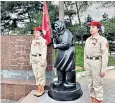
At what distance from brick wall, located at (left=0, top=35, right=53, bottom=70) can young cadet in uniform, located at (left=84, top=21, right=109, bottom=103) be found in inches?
51.4

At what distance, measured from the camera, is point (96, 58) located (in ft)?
12.6

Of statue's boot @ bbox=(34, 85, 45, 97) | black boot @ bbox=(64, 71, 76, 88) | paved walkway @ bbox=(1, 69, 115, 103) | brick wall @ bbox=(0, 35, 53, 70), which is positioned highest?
brick wall @ bbox=(0, 35, 53, 70)

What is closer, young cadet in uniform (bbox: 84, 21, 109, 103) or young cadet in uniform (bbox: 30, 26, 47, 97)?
young cadet in uniform (bbox: 84, 21, 109, 103)

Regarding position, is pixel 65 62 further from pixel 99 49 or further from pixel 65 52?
pixel 99 49

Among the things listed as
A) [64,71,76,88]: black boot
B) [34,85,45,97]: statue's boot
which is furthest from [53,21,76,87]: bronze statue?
[34,85,45,97]: statue's boot

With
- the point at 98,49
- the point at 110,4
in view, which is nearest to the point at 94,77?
the point at 98,49

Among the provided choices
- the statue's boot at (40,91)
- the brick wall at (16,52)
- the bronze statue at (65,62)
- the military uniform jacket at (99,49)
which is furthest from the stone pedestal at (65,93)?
the brick wall at (16,52)

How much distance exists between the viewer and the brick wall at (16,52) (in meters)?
5.12

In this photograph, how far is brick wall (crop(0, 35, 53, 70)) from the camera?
16.8ft

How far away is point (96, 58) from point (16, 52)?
2.02 metres

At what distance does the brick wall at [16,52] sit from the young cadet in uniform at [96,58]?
4.28ft

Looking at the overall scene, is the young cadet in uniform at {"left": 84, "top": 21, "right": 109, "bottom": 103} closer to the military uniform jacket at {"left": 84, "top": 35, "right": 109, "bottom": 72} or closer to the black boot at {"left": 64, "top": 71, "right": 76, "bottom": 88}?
the military uniform jacket at {"left": 84, "top": 35, "right": 109, "bottom": 72}

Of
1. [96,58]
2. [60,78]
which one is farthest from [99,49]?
[60,78]

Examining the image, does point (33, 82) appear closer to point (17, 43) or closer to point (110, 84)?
point (17, 43)
